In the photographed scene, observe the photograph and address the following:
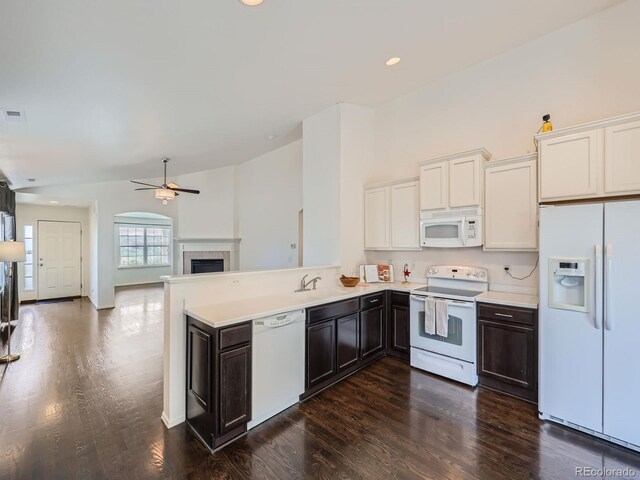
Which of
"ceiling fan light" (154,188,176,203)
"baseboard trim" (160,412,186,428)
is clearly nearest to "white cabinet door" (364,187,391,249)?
"baseboard trim" (160,412,186,428)

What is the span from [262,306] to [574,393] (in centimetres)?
258

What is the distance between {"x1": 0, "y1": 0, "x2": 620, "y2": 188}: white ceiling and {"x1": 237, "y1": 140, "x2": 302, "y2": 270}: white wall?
2156 millimetres

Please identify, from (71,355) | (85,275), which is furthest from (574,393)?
(85,275)

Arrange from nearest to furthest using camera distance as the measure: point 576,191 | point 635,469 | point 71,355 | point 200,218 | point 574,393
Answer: point 635,469 < point 574,393 < point 576,191 < point 71,355 < point 200,218

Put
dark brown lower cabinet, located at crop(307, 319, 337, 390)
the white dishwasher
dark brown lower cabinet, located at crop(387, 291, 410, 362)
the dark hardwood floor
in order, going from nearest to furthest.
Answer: the dark hardwood floor
the white dishwasher
dark brown lower cabinet, located at crop(307, 319, 337, 390)
dark brown lower cabinet, located at crop(387, 291, 410, 362)

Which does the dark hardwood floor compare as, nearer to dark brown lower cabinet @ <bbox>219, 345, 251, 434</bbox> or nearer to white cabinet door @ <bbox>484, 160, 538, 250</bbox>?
dark brown lower cabinet @ <bbox>219, 345, 251, 434</bbox>

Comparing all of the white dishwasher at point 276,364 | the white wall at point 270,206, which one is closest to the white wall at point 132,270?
the white wall at point 270,206

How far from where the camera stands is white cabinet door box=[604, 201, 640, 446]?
6.64 feet

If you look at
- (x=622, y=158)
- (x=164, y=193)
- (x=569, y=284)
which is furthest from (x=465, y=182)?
(x=164, y=193)

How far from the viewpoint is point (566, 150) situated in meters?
2.48

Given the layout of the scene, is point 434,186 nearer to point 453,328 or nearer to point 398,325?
point 453,328

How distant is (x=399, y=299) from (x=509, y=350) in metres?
1.22

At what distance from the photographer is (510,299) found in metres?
2.81

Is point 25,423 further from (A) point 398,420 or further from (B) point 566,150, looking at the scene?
(B) point 566,150
